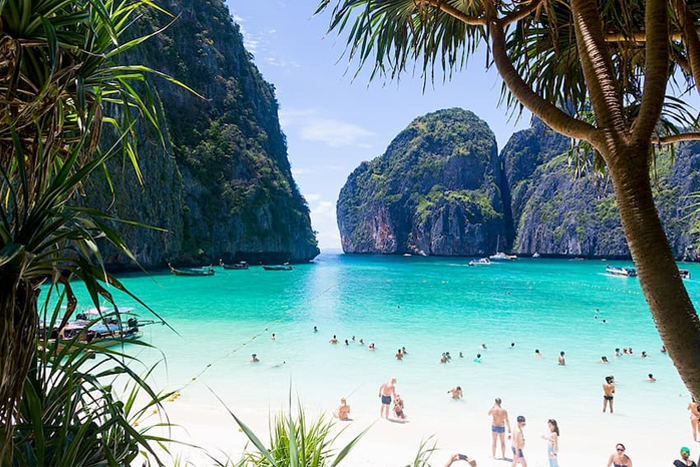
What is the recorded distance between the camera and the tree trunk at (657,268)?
1.11m

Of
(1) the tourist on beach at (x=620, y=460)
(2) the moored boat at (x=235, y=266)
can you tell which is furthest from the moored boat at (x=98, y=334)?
(2) the moored boat at (x=235, y=266)

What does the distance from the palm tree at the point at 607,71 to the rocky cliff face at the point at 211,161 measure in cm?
3380

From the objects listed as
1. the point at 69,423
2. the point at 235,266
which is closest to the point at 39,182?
the point at 69,423

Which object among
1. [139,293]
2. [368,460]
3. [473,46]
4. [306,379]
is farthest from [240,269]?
[473,46]

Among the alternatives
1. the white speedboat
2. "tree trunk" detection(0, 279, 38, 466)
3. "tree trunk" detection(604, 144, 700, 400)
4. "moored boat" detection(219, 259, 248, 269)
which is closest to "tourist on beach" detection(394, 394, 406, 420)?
"tree trunk" detection(604, 144, 700, 400)

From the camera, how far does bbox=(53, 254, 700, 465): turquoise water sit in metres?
8.98

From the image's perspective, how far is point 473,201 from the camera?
90438 mm

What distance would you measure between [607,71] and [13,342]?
1826 mm

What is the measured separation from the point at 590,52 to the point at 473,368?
11473mm

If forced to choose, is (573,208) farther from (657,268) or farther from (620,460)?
(657,268)

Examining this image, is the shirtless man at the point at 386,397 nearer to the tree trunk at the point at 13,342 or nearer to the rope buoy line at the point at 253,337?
the rope buoy line at the point at 253,337

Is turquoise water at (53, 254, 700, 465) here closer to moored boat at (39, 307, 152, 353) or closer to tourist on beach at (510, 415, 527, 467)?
tourist on beach at (510, 415, 527, 467)

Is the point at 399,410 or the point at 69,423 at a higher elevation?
the point at 69,423

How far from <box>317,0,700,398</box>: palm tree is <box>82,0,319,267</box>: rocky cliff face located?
3380 cm
